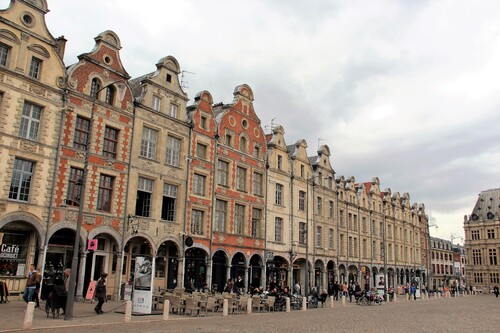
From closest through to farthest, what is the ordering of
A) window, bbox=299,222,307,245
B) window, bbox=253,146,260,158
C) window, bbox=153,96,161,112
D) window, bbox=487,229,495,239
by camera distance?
window, bbox=153,96,161,112 < window, bbox=253,146,260,158 < window, bbox=299,222,307,245 < window, bbox=487,229,495,239

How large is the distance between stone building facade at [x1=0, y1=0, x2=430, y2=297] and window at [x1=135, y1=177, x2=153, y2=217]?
81 mm

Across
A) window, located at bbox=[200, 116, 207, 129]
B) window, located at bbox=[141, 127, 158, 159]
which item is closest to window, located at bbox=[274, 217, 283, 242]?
window, located at bbox=[200, 116, 207, 129]

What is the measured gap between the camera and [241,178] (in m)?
37.4

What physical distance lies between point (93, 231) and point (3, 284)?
552 cm

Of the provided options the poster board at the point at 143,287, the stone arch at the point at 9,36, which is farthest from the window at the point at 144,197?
the stone arch at the point at 9,36

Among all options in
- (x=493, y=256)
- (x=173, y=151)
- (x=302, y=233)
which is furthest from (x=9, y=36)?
(x=493, y=256)

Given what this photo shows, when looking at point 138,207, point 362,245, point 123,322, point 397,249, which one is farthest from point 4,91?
point 397,249

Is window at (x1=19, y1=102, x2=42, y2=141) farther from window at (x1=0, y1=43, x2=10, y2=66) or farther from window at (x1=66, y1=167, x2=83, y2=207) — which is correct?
window at (x1=66, y1=167, x2=83, y2=207)

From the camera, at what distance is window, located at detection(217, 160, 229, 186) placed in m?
35.0

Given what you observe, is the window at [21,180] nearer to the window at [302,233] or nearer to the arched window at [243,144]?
the arched window at [243,144]

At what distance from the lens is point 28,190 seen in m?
23.4

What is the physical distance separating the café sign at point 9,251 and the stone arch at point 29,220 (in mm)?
1111

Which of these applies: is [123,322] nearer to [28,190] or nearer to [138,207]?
[28,190]

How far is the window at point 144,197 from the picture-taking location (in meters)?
29.0
